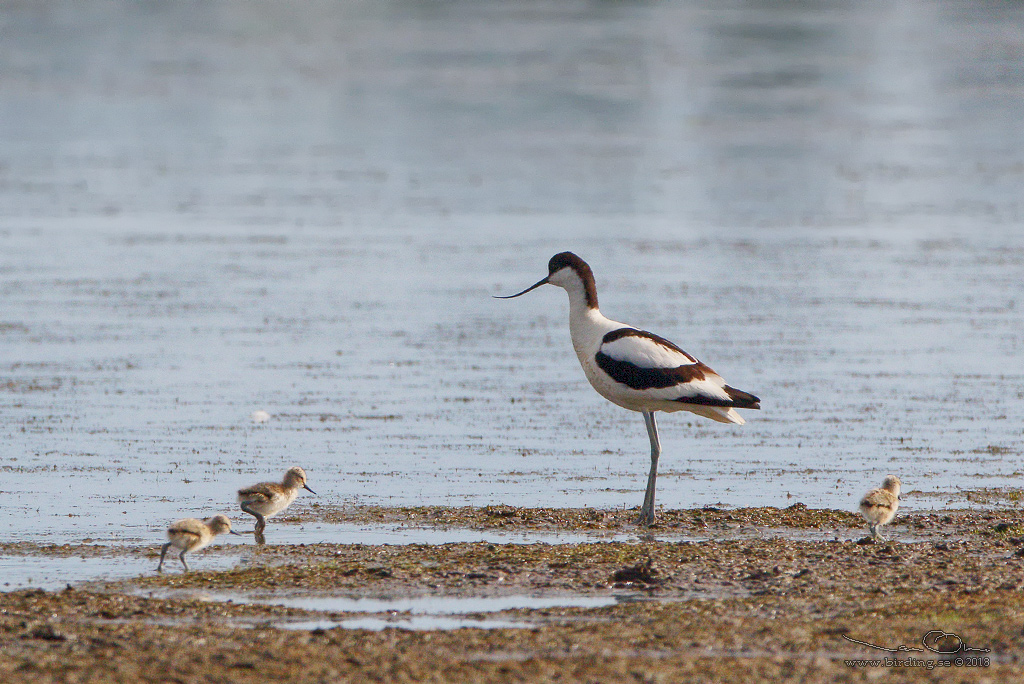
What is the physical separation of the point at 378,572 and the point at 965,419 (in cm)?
658

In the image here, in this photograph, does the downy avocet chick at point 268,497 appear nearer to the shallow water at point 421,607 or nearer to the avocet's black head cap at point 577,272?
the shallow water at point 421,607

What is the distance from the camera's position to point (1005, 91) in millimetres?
46312

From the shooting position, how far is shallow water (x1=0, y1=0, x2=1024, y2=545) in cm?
1182

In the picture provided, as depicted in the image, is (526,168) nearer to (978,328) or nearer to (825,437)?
(978,328)

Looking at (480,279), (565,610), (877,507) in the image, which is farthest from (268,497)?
(480,279)

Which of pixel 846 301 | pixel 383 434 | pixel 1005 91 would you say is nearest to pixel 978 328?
pixel 846 301

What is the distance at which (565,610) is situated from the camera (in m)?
7.81

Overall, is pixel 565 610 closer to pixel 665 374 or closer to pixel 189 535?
pixel 189 535
